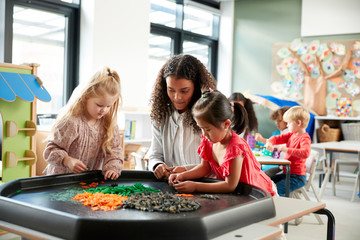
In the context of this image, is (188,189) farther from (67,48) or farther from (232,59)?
(232,59)

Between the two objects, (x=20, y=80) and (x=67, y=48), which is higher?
(x=67, y=48)

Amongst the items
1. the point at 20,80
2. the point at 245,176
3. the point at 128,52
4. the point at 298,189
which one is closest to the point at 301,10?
the point at 128,52

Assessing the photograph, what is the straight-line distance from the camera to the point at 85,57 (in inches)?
197

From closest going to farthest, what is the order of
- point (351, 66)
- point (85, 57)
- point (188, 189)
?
point (188, 189)
point (85, 57)
point (351, 66)

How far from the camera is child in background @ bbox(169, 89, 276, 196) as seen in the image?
1458mm

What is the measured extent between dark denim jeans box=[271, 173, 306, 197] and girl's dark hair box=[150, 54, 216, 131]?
5.42 ft

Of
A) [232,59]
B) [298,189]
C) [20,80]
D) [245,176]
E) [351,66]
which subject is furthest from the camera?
[232,59]

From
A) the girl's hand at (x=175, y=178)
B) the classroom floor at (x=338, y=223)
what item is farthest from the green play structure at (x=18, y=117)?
the classroom floor at (x=338, y=223)

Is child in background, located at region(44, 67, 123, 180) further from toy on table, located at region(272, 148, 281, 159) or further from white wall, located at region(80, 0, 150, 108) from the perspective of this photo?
white wall, located at region(80, 0, 150, 108)

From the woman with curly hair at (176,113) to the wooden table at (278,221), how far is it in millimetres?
551

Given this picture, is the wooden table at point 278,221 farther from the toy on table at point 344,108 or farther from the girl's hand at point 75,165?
the toy on table at point 344,108

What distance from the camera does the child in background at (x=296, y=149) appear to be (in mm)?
3432

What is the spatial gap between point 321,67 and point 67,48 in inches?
158

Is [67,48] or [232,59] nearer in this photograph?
[67,48]
